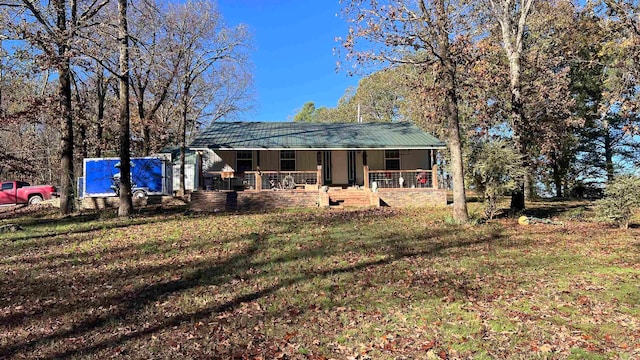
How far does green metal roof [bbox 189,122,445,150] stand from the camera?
18.3 metres

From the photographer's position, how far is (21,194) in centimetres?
2148

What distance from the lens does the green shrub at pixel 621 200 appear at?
11031 millimetres

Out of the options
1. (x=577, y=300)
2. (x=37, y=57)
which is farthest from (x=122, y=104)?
(x=577, y=300)

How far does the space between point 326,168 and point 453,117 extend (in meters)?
9.16

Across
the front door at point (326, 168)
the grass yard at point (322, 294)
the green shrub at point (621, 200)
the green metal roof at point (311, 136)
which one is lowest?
the grass yard at point (322, 294)

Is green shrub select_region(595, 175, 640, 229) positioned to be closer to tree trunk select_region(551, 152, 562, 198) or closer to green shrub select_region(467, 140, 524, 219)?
green shrub select_region(467, 140, 524, 219)

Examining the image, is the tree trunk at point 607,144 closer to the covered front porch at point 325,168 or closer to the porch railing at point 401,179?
the covered front porch at point 325,168

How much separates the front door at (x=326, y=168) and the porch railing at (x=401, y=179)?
2196 millimetres

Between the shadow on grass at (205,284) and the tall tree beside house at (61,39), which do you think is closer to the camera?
the shadow on grass at (205,284)

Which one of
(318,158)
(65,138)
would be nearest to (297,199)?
(318,158)

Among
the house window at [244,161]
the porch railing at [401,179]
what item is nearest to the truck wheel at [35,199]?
the house window at [244,161]

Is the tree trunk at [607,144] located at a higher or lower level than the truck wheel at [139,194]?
higher

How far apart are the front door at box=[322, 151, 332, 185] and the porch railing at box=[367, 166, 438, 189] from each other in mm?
2196

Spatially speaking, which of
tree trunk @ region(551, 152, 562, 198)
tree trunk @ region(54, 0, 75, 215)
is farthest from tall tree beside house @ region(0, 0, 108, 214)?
tree trunk @ region(551, 152, 562, 198)
